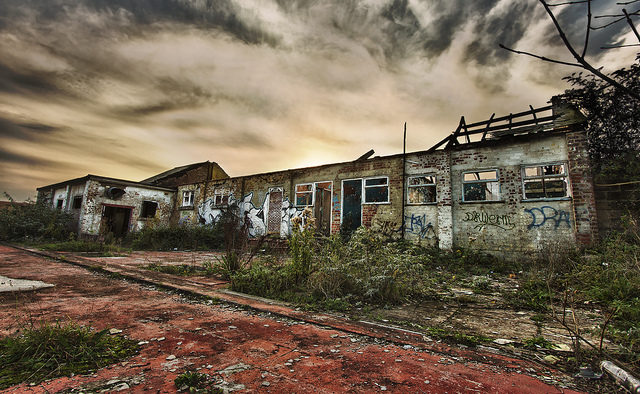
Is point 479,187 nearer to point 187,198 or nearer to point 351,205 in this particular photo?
point 351,205

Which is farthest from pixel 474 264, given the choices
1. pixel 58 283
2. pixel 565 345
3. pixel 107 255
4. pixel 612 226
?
pixel 107 255

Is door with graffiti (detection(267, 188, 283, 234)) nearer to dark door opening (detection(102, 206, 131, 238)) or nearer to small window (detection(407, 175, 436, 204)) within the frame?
small window (detection(407, 175, 436, 204))

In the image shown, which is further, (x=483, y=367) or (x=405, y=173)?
(x=405, y=173)

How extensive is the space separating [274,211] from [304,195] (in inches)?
79.2

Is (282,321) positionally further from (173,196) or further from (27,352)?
(173,196)

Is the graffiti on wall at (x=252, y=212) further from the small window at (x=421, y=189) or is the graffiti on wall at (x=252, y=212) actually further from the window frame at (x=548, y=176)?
the window frame at (x=548, y=176)

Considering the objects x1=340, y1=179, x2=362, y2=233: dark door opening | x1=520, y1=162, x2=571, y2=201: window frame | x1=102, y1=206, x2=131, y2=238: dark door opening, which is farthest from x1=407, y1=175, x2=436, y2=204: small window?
x1=102, y1=206, x2=131, y2=238: dark door opening

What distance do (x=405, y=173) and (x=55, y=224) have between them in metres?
16.6

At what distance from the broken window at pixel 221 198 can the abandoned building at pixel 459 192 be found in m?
1.27

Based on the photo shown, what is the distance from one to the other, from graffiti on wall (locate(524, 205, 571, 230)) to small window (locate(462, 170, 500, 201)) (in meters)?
1.05

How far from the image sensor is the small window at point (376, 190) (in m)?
11.0

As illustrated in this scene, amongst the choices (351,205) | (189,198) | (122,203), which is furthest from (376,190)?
(122,203)

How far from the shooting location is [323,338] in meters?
2.47

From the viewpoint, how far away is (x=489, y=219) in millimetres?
8852
